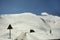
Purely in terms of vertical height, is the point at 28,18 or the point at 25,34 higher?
the point at 28,18

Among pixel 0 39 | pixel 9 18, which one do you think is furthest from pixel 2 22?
pixel 0 39

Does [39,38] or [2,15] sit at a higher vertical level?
[2,15]

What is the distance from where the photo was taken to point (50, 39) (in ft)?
19.1

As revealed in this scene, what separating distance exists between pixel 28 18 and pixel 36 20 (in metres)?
0.48

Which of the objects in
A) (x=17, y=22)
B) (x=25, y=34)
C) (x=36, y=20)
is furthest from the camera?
(x=36, y=20)

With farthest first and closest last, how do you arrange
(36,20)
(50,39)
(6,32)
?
(36,20), (6,32), (50,39)

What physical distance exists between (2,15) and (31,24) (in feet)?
6.44

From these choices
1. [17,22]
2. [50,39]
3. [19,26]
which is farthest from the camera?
[17,22]

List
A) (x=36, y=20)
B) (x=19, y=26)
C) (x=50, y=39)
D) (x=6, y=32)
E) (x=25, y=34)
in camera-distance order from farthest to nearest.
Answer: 1. (x=36, y=20)
2. (x=19, y=26)
3. (x=6, y=32)
4. (x=25, y=34)
5. (x=50, y=39)

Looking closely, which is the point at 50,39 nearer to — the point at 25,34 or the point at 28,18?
the point at 25,34

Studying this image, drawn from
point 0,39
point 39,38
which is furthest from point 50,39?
point 0,39

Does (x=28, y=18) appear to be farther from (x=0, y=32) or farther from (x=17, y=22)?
(x=0, y=32)

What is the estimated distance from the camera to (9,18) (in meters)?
9.62

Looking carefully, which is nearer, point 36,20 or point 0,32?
point 0,32
